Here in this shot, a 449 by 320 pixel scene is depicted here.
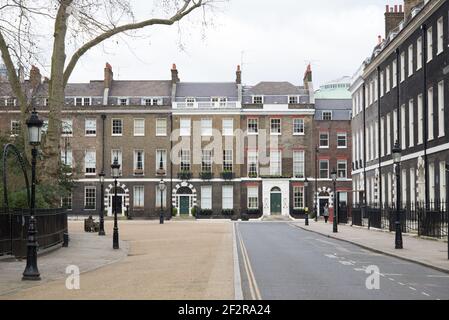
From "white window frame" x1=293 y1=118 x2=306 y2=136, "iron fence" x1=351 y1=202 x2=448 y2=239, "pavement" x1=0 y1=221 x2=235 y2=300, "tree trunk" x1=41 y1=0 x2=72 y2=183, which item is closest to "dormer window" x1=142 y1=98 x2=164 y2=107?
"white window frame" x1=293 y1=118 x2=306 y2=136

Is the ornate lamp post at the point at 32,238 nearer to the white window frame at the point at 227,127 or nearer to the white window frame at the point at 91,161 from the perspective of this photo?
the white window frame at the point at 227,127

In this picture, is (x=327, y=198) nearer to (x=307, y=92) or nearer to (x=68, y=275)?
(x=307, y=92)

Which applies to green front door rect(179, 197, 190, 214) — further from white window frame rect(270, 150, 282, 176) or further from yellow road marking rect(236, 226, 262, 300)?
yellow road marking rect(236, 226, 262, 300)

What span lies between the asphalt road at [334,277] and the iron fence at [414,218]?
24.5ft

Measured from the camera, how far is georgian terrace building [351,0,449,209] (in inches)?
1533

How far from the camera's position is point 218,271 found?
18.3 m

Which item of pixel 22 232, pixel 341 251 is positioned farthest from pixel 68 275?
pixel 341 251

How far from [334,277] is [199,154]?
207 ft

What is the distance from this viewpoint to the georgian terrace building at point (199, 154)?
259 feet

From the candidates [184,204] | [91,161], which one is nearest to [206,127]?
[184,204]

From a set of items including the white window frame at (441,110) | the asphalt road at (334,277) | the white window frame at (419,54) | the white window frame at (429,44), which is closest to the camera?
the asphalt road at (334,277)
